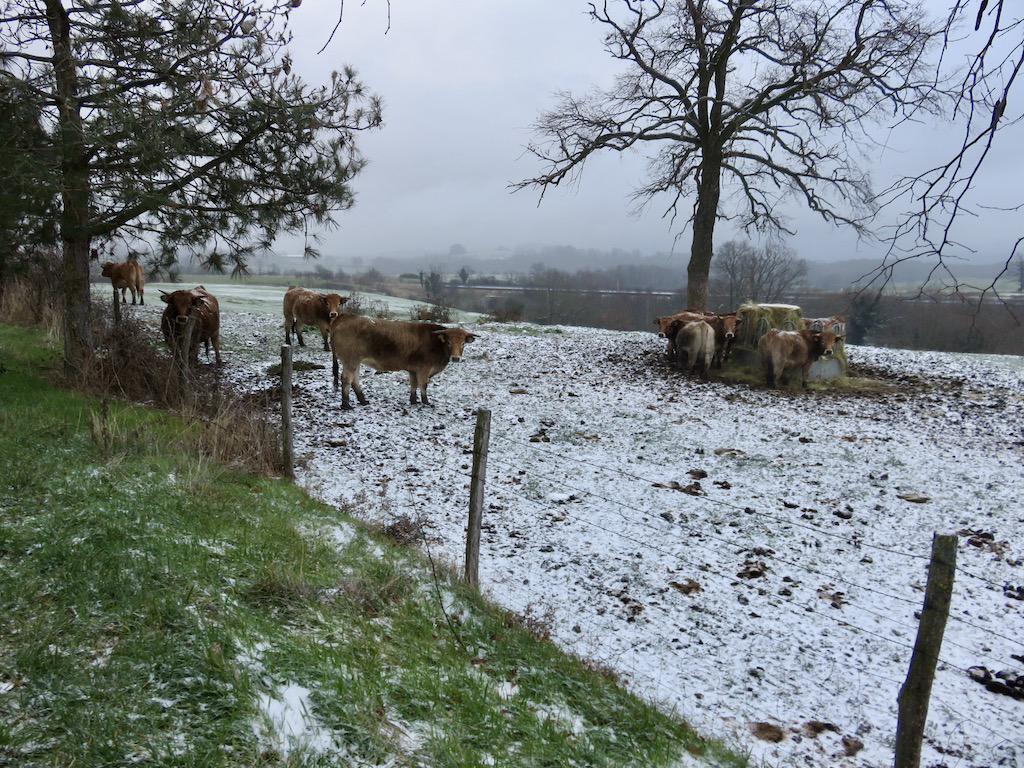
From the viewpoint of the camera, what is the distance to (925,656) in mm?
2805

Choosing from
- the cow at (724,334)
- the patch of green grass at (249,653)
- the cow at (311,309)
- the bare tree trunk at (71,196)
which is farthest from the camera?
the cow at (724,334)

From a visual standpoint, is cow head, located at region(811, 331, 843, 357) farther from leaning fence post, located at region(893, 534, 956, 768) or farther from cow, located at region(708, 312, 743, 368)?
leaning fence post, located at region(893, 534, 956, 768)

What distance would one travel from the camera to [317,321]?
1298 centimetres

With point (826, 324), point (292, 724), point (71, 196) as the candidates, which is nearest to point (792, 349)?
point (826, 324)

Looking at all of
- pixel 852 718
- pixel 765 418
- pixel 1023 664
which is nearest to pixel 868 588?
pixel 1023 664

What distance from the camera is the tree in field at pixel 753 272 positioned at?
34906mm

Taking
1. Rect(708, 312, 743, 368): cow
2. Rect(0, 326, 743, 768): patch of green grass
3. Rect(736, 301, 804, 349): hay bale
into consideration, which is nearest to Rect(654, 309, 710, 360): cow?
Rect(708, 312, 743, 368): cow

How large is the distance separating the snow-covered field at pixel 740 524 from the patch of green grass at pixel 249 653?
2.94 ft

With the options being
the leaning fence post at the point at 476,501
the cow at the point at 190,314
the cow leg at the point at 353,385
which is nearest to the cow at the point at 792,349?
→ the cow leg at the point at 353,385

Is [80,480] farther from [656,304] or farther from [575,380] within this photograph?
[656,304]

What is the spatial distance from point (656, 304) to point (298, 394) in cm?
3494

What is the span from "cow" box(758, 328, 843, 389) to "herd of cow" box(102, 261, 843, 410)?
18 millimetres

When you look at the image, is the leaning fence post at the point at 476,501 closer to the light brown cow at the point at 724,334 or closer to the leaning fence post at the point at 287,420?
the leaning fence post at the point at 287,420

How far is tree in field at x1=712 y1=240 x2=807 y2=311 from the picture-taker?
34.9 metres
